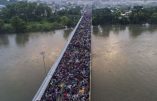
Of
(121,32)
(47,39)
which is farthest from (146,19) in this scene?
(47,39)

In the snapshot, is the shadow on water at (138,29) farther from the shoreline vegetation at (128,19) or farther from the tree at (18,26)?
the tree at (18,26)

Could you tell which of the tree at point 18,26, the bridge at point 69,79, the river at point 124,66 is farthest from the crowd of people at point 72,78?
the tree at point 18,26

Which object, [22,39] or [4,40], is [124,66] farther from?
[4,40]

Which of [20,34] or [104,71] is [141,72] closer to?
A: [104,71]

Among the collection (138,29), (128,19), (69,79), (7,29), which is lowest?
(138,29)

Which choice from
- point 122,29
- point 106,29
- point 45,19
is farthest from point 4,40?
point 122,29

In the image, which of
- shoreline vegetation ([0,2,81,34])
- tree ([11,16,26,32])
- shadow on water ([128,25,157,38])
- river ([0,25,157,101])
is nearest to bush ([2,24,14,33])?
shoreline vegetation ([0,2,81,34])

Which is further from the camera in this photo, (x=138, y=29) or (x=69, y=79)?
(x=138, y=29)
